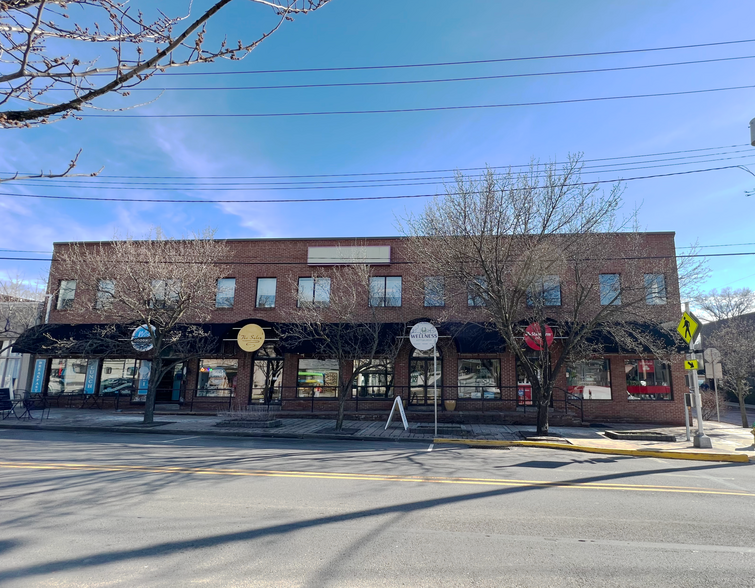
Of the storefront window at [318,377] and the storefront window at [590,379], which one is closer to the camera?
the storefront window at [590,379]

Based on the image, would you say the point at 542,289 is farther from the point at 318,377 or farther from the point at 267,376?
the point at 267,376

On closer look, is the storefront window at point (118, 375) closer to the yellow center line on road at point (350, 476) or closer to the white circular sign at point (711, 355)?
the yellow center line on road at point (350, 476)

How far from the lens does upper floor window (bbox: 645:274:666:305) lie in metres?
14.2

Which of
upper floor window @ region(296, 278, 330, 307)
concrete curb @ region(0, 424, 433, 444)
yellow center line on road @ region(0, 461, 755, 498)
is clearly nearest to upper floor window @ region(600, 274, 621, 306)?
concrete curb @ region(0, 424, 433, 444)

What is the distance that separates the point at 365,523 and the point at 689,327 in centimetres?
1207

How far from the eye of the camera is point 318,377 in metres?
20.5

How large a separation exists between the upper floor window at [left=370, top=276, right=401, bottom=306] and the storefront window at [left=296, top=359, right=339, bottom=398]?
12.1 ft

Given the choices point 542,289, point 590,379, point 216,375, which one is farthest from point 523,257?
point 216,375

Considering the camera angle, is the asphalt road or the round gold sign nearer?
the asphalt road

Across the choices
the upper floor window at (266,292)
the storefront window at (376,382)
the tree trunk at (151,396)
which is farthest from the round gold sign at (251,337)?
the storefront window at (376,382)

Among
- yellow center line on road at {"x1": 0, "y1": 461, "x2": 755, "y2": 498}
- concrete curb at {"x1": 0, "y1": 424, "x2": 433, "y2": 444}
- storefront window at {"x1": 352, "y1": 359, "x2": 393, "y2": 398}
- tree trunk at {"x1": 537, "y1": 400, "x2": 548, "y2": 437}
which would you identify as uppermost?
storefront window at {"x1": 352, "y1": 359, "x2": 393, "y2": 398}

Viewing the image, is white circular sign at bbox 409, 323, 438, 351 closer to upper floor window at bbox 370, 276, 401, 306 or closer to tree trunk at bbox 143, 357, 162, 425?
upper floor window at bbox 370, 276, 401, 306

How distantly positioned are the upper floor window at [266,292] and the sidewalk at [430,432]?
5.43m

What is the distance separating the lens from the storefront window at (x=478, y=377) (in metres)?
19.2
